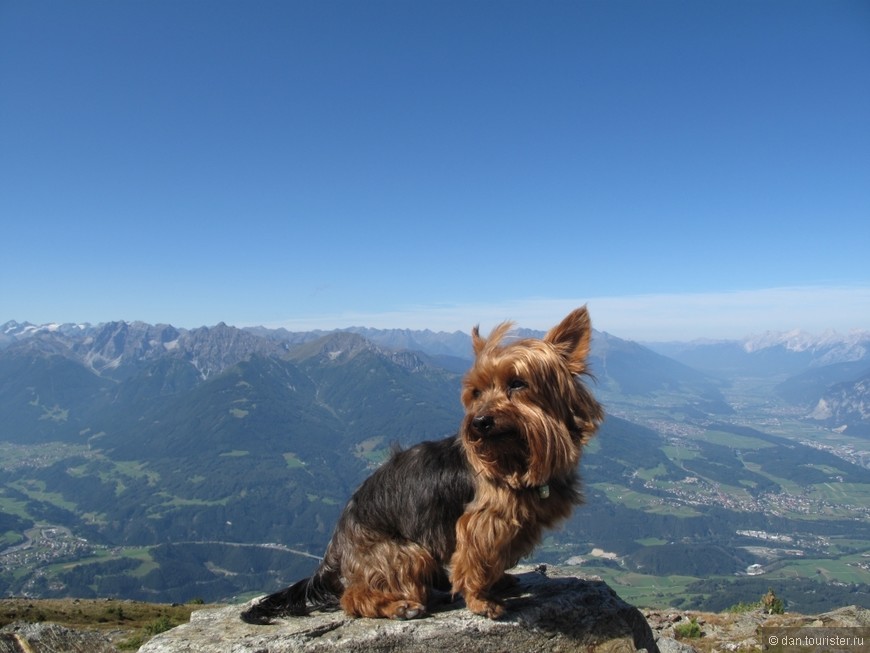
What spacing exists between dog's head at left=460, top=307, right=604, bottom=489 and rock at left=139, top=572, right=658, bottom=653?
1.90 meters

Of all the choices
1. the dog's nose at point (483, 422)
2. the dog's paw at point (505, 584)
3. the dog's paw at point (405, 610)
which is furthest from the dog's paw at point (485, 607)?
the dog's nose at point (483, 422)

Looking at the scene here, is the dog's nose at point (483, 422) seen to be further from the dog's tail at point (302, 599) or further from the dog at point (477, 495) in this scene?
the dog's tail at point (302, 599)

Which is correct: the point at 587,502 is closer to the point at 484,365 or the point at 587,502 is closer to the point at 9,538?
the point at 484,365

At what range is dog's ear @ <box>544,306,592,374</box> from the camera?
5281mm

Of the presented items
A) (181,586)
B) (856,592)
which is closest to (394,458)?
(856,592)

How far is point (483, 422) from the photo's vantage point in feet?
16.2

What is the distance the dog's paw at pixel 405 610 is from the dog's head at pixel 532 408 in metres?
1.89

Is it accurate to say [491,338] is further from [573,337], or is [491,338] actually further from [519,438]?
[519,438]

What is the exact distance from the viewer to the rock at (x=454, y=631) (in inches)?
218

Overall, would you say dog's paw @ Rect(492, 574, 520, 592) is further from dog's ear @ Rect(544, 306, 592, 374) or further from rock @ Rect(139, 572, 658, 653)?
dog's ear @ Rect(544, 306, 592, 374)

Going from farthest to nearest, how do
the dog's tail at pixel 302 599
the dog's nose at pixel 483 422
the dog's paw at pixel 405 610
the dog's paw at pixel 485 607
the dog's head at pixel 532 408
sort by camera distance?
the dog's tail at pixel 302 599 < the dog's paw at pixel 405 610 < the dog's paw at pixel 485 607 < the dog's head at pixel 532 408 < the dog's nose at pixel 483 422

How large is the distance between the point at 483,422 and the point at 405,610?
8.60ft

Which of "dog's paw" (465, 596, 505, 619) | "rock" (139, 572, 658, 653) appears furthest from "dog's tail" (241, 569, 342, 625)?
"dog's paw" (465, 596, 505, 619)

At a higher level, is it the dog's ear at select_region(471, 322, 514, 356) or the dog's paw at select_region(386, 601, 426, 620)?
the dog's ear at select_region(471, 322, 514, 356)
